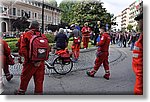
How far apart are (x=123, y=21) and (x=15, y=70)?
47.9 inches

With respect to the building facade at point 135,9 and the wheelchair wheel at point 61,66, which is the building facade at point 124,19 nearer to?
the building facade at point 135,9

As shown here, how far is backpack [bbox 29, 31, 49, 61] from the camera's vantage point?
9.25 feet

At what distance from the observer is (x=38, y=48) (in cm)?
281

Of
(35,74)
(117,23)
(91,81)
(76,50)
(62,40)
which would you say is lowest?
(91,81)

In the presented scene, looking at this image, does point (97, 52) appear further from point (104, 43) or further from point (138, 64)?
point (138, 64)

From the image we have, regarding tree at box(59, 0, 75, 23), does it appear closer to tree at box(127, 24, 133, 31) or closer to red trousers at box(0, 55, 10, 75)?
tree at box(127, 24, 133, 31)

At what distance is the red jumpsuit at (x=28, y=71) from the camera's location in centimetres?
290

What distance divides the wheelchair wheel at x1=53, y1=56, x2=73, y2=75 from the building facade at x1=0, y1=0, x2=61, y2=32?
1111 millimetres

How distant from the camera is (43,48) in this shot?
2844mm

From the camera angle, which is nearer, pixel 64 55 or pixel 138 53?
pixel 138 53

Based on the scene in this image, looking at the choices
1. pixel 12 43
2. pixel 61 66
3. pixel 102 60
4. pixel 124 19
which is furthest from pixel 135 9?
pixel 61 66

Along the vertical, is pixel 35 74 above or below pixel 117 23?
below

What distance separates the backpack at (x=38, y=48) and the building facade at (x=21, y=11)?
0.73ft

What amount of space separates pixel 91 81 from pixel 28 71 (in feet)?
2.57
